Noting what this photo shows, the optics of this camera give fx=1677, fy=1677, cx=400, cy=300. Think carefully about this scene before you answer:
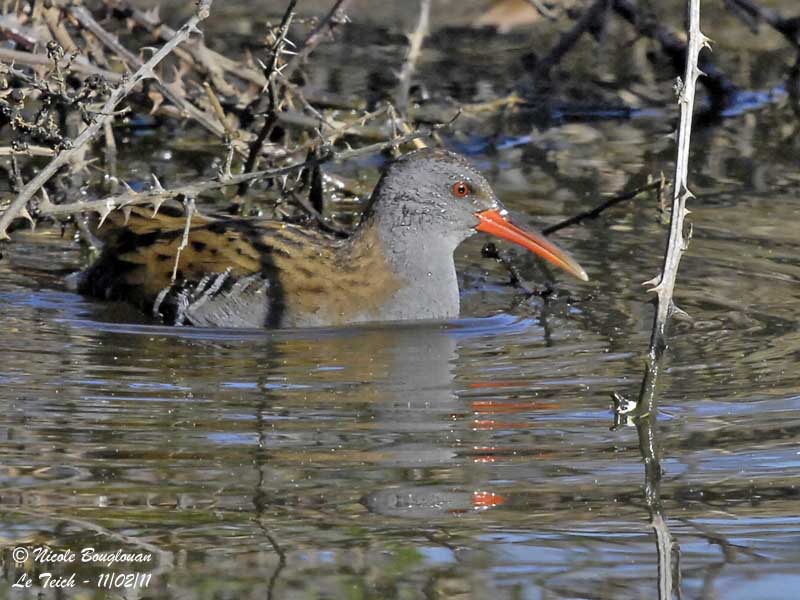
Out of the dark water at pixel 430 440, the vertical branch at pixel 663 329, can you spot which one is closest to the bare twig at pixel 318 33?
the dark water at pixel 430 440

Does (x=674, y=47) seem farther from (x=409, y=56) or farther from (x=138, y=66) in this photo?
(x=138, y=66)

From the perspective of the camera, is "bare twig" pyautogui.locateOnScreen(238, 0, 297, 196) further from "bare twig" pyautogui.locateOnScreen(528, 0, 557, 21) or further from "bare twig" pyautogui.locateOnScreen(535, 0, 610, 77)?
"bare twig" pyautogui.locateOnScreen(535, 0, 610, 77)

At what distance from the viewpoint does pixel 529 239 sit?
7.41 metres

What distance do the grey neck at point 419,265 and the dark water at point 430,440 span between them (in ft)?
0.47

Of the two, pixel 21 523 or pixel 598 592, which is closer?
pixel 598 592

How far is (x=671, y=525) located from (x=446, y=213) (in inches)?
131

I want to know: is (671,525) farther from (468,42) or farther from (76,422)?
(468,42)

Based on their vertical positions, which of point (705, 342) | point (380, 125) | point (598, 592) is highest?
point (380, 125)

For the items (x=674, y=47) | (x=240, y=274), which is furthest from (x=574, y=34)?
(x=240, y=274)

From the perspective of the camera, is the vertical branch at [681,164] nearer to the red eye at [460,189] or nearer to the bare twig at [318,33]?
the red eye at [460,189]

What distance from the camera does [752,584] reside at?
4.02 m

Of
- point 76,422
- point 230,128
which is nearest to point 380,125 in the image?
point 230,128

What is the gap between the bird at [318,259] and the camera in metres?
7.01

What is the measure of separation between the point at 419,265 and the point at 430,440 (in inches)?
90.8
